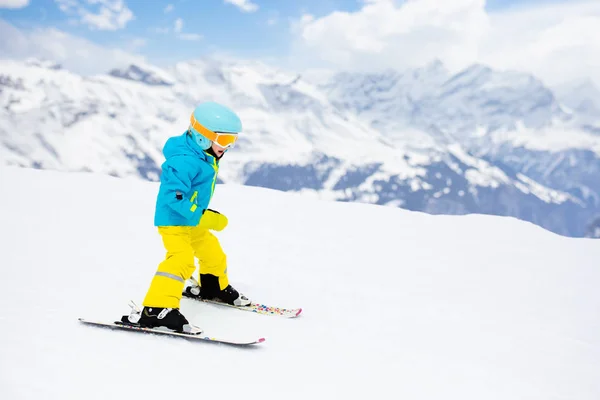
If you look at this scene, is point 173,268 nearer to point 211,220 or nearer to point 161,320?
point 161,320

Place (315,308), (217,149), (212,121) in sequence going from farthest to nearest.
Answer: (315,308) → (217,149) → (212,121)

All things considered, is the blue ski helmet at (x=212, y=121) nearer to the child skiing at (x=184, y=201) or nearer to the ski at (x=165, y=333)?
the child skiing at (x=184, y=201)

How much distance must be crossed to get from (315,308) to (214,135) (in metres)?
2.48

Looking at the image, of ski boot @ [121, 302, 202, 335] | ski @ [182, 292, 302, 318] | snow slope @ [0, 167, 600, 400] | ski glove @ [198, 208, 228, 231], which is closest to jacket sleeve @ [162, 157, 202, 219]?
ski glove @ [198, 208, 228, 231]

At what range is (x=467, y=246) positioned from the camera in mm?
10078

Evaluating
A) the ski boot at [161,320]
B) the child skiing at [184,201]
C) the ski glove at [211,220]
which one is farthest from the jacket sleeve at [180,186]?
the ski boot at [161,320]

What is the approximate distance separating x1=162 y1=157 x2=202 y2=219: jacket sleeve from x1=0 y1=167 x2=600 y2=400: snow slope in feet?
3.93

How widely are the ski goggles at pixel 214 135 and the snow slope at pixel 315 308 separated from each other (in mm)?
1874

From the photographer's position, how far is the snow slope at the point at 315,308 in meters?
3.76

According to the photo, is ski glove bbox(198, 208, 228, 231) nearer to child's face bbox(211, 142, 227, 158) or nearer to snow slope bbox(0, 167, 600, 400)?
child's face bbox(211, 142, 227, 158)

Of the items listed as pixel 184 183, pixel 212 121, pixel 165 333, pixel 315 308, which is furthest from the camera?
pixel 315 308

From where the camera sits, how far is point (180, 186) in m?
4.68

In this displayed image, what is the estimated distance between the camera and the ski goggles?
16.2ft

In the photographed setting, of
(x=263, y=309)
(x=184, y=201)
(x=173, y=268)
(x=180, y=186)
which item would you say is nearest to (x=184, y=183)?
(x=180, y=186)
